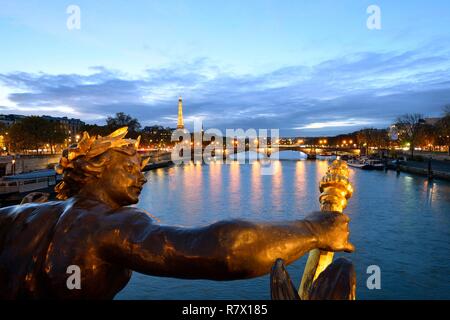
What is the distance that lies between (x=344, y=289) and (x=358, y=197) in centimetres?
3714

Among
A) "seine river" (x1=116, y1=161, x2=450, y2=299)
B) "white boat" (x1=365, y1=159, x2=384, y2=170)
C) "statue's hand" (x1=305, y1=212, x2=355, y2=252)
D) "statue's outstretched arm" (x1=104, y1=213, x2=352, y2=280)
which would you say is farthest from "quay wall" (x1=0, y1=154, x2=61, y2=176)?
"white boat" (x1=365, y1=159, x2=384, y2=170)

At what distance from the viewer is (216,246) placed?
1.50 meters

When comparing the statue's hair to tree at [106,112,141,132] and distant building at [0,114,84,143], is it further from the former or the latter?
distant building at [0,114,84,143]

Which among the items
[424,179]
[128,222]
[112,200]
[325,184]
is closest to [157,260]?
[128,222]

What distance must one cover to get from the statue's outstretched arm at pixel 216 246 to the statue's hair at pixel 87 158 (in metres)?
0.48

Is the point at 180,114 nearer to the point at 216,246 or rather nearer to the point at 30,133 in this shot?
the point at 30,133

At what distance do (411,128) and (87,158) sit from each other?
101 m

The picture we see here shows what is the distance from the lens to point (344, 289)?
1.59m

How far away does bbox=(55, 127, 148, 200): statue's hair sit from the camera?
2041 millimetres

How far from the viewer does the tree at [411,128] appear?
8962cm

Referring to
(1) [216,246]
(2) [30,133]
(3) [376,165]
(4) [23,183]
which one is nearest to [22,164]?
(4) [23,183]

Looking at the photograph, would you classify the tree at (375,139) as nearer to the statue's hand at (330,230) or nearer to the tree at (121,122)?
the tree at (121,122)

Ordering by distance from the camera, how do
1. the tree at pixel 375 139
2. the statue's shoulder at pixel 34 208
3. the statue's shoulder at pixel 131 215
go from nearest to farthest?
the statue's shoulder at pixel 131 215 → the statue's shoulder at pixel 34 208 → the tree at pixel 375 139

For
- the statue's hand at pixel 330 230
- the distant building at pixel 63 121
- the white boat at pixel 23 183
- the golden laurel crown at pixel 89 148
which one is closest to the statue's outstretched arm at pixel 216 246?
the statue's hand at pixel 330 230
